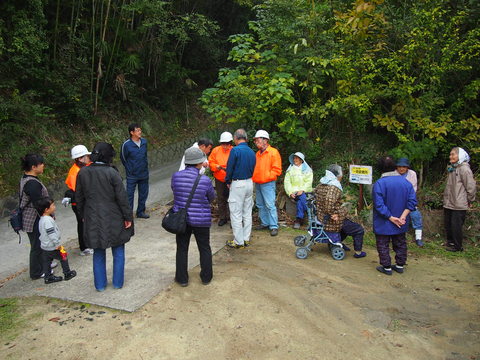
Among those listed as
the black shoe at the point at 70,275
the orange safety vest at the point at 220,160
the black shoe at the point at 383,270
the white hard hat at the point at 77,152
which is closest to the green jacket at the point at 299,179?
the orange safety vest at the point at 220,160

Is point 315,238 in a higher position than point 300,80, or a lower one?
lower

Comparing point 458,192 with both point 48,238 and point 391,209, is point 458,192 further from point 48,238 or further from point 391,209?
point 48,238

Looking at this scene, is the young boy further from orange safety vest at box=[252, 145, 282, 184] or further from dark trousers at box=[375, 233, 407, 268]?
dark trousers at box=[375, 233, 407, 268]

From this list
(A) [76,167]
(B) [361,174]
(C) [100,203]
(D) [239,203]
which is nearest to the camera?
(C) [100,203]

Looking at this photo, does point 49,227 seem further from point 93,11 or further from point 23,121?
point 93,11

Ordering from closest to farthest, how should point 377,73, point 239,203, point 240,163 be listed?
1. point 240,163
2. point 239,203
3. point 377,73

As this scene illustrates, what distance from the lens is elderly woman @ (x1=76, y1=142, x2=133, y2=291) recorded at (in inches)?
165

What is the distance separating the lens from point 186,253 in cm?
453

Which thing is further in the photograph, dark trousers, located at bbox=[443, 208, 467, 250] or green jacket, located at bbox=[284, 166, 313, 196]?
green jacket, located at bbox=[284, 166, 313, 196]

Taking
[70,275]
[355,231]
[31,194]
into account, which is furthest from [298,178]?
[31,194]

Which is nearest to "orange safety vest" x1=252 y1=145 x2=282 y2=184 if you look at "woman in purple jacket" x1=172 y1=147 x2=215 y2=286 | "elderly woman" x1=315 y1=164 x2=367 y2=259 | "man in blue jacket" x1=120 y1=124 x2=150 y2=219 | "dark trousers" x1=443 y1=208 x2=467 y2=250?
"elderly woman" x1=315 y1=164 x2=367 y2=259

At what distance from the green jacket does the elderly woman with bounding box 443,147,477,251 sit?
7.29 ft

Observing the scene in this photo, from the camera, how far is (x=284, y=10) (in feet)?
25.4

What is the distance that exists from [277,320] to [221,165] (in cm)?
333
